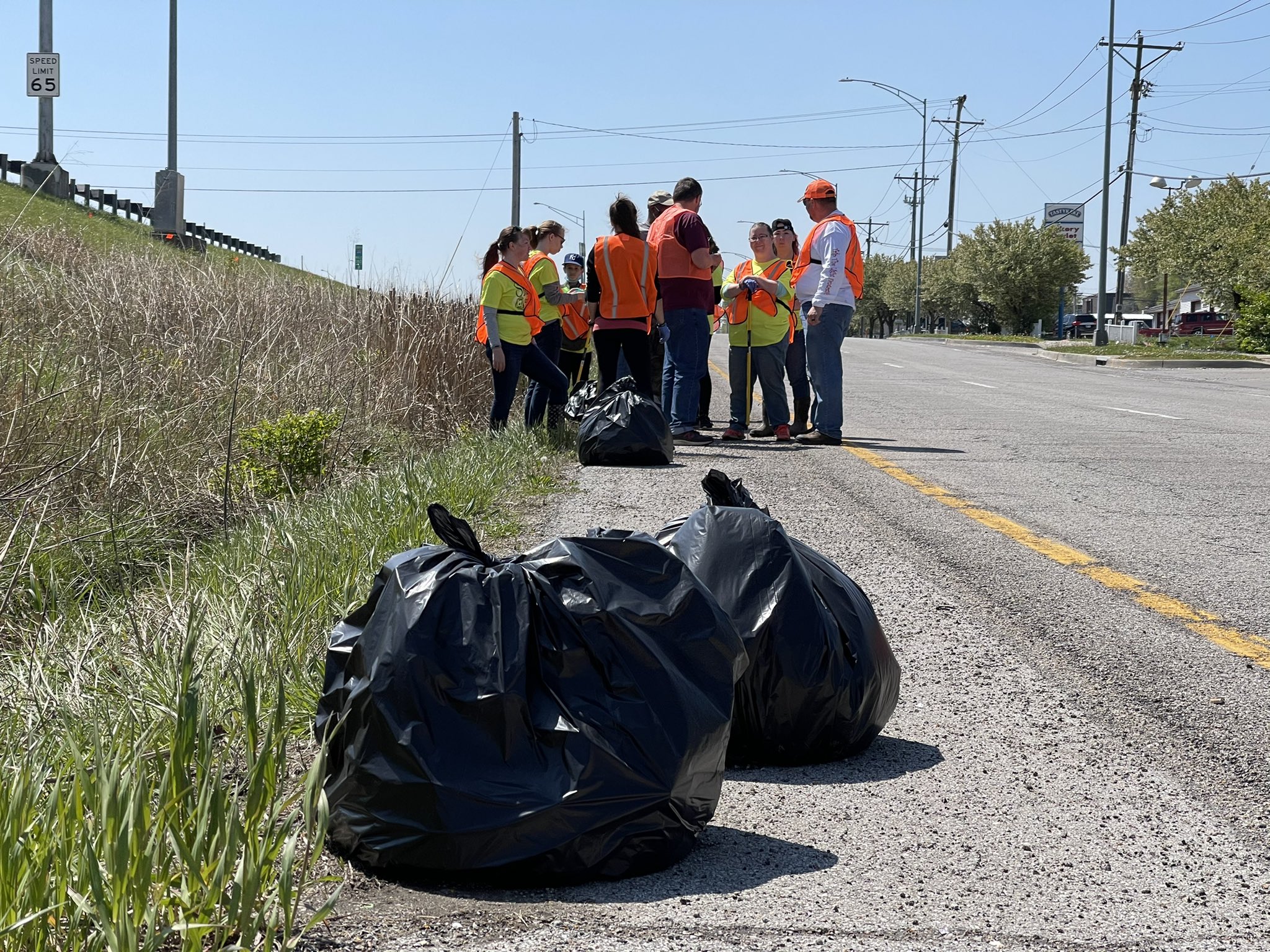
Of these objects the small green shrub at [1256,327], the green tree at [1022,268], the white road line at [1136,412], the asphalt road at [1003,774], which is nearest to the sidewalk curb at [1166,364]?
the small green shrub at [1256,327]

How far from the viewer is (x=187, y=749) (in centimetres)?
253

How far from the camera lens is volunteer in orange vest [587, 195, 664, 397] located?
34.7ft

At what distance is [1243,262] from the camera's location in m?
47.3

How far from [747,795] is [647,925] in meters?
0.84

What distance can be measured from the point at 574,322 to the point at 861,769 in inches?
387

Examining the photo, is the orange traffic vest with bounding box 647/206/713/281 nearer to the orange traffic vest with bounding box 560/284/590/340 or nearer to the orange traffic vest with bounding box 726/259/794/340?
the orange traffic vest with bounding box 726/259/794/340

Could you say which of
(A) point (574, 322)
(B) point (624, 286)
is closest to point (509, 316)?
(B) point (624, 286)

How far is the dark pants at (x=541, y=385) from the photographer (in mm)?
11273

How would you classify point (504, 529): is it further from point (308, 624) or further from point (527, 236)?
point (527, 236)

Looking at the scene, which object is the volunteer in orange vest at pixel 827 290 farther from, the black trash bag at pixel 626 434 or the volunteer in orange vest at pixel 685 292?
the black trash bag at pixel 626 434

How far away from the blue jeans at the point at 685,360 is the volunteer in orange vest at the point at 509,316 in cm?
122

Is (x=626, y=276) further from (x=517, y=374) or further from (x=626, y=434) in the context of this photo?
(x=626, y=434)

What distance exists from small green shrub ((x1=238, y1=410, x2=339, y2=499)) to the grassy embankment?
0.02m

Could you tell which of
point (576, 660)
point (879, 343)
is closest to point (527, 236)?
point (576, 660)
